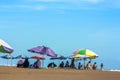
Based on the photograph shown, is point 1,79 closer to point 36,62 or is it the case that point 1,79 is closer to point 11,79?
point 11,79

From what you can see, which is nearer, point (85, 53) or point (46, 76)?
point (46, 76)

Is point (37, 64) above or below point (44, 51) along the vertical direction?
below

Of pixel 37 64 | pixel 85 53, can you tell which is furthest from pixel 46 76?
pixel 85 53

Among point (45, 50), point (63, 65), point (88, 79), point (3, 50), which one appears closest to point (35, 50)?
point (45, 50)

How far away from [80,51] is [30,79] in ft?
68.7

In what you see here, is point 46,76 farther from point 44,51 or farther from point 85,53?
point 85,53

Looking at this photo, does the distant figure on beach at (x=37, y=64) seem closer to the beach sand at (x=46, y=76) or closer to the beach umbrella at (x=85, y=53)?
the beach umbrella at (x=85, y=53)

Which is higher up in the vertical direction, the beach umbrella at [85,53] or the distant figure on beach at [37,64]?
the beach umbrella at [85,53]

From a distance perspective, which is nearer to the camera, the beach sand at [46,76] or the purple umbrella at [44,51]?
the beach sand at [46,76]

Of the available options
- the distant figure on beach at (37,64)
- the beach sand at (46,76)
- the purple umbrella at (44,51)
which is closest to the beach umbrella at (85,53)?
the purple umbrella at (44,51)

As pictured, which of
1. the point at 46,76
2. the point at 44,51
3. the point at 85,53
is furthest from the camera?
the point at 85,53

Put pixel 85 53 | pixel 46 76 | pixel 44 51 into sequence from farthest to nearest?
1. pixel 85 53
2. pixel 44 51
3. pixel 46 76

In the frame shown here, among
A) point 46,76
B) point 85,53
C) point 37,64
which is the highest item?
point 85,53

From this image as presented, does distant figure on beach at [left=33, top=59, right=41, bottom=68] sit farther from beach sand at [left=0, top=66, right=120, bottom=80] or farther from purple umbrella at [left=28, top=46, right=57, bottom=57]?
beach sand at [left=0, top=66, right=120, bottom=80]
